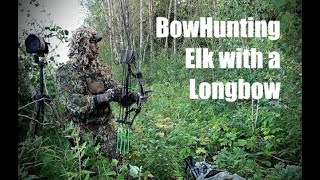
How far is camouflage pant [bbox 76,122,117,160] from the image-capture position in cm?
267

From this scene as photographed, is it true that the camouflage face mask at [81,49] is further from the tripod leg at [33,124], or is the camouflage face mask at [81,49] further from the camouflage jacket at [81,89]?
the tripod leg at [33,124]

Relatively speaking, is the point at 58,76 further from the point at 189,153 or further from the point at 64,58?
the point at 189,153

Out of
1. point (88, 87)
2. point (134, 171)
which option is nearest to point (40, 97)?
point (88, 87)

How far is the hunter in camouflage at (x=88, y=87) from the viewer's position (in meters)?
2.59

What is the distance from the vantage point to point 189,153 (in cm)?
279

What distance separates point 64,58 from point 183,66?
78 centimetres

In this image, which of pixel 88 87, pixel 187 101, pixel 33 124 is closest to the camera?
pixel 33 124

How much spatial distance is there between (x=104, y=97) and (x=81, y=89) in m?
0.15

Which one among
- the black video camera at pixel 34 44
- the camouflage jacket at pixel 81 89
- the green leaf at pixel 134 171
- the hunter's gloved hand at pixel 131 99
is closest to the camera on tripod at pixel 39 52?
the black video camera at pixel 34 44

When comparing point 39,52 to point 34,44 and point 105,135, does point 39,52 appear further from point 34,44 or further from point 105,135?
point 105,135

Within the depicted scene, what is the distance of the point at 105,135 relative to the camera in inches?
107

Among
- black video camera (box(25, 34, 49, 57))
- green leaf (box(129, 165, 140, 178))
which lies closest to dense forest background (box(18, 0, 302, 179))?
green leaf (box(129, 165, 140, 178))
